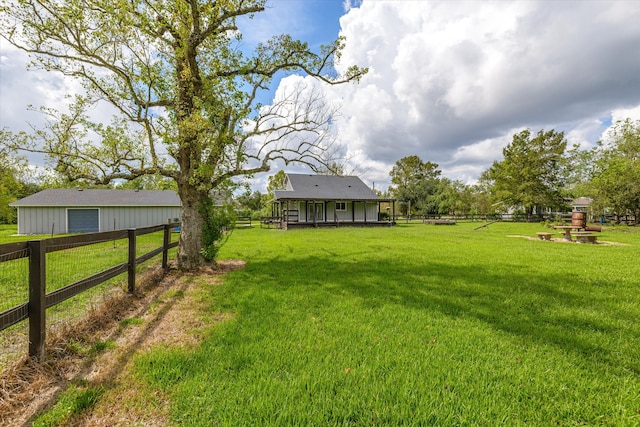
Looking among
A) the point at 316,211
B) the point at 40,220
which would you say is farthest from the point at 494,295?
the point at 40,220

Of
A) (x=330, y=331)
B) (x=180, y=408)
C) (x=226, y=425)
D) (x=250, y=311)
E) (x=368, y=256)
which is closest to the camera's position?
(x=226, y=425)

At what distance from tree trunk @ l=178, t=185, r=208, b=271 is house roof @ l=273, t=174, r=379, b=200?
1689 centimetres

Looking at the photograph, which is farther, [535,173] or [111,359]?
[535,173]

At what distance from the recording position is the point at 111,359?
2.96 metres

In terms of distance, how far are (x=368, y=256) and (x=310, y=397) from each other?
7.39m

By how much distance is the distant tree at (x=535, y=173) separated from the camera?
117ft

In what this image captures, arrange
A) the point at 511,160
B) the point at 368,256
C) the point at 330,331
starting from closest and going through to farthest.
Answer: the point at 330,331 < the point at 368,256 < the point at 511,160

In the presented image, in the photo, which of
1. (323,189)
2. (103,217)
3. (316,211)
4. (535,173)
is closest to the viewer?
(103,217)

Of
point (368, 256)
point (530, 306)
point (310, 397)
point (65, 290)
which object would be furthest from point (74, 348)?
point (368, 256)

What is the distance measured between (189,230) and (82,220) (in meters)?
21.6

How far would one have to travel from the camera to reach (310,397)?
2.36m

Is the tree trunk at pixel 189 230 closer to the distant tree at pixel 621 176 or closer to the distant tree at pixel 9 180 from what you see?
the distant tree at pixel 9 180

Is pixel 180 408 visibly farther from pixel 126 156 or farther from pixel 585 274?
pixel 585 274

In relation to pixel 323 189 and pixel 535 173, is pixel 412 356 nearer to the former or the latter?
pixel 323 189
